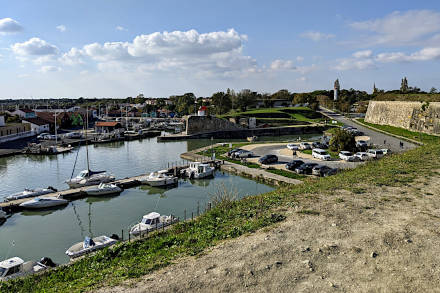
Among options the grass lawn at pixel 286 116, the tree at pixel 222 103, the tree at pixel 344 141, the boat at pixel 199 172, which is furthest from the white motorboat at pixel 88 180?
the tree at pixel 222 103

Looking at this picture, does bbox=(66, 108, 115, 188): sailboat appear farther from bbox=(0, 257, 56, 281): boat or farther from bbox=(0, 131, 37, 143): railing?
bbox=(0, 131, 37, 143): railing

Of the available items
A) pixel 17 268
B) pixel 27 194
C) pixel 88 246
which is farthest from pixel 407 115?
pixel 17 268

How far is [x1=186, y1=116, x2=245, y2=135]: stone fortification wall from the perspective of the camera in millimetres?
55312

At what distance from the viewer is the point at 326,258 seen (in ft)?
27.4

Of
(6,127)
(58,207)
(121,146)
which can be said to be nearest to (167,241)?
(58,207)

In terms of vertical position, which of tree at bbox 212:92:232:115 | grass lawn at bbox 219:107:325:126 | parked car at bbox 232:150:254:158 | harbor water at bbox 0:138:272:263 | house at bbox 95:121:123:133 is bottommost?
harbor water at bbox 0:138:272:263

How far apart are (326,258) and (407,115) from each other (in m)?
49.7

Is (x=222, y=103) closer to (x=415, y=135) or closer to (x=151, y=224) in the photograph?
(x=415, y=135)

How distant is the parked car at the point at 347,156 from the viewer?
28.4 meters

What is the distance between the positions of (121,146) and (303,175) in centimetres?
3050

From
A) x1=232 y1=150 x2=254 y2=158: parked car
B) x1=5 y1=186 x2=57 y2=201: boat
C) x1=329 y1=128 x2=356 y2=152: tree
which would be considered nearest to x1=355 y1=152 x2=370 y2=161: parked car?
x1=329 y1=128 x2=356 y2=152: tree

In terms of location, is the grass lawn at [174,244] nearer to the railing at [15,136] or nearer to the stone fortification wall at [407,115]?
the stone fortification wall at [407,115]

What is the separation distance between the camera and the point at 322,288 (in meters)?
7.10

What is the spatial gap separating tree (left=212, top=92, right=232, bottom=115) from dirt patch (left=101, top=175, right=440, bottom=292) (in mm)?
74231
